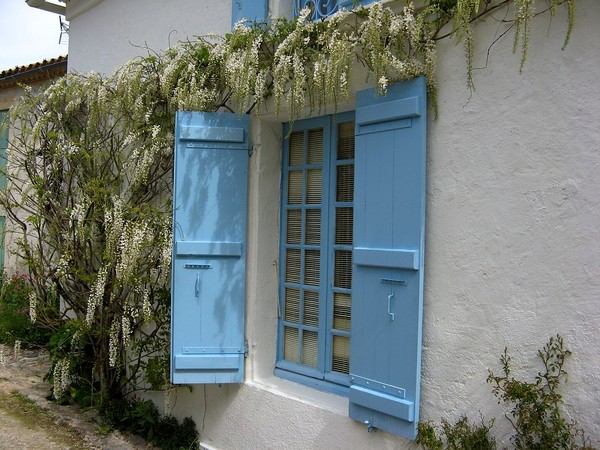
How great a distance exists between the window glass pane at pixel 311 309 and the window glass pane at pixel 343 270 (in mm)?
236

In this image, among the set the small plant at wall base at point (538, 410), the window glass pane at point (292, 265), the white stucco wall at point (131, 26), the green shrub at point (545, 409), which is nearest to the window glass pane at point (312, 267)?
the window glass pane at point (292, 265)

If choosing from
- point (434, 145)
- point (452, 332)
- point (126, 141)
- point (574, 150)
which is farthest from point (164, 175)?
point (574, 150)

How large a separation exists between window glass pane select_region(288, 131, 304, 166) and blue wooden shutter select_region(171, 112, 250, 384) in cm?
35

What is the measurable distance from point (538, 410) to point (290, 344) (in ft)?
6.80

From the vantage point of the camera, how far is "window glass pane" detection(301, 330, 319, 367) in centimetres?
438

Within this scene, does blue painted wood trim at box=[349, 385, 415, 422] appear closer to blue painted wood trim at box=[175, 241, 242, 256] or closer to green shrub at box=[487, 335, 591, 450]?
green shrub at box=[487, 335, 591, 450]

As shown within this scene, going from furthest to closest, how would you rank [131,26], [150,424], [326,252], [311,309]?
1. [131,26]
2. [150,424]
3. [311,309]
4. [326,252]

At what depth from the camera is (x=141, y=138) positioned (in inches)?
210

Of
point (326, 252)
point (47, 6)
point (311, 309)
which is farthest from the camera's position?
point (47, 6)

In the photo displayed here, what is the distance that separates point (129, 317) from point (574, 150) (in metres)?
3.74

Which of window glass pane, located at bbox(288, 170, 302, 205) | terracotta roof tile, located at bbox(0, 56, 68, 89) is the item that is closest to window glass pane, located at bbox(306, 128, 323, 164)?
Answer: window glass pane, located at bbox(288, 170, 302, 205)

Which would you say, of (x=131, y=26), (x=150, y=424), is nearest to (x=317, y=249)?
(x=150, y=424)

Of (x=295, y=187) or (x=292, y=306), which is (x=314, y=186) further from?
(x=292, y=306)

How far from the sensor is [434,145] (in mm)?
3512
